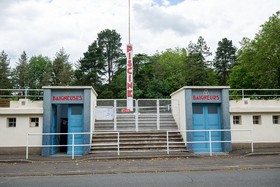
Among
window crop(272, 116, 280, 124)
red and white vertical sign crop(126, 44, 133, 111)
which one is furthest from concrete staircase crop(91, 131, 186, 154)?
red and white vertical sign crop(126, 44, 133, 111)

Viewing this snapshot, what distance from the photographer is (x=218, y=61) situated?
Answer: 240 feet

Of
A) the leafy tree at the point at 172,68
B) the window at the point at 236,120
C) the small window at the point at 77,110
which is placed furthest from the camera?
the leafy tree at the point at 172,68

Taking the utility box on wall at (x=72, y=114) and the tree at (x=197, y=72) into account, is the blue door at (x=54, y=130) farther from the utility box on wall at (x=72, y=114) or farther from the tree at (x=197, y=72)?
the tree at (x=197, y=72)

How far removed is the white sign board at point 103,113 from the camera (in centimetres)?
1919

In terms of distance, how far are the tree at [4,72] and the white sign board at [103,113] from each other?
1743 inches

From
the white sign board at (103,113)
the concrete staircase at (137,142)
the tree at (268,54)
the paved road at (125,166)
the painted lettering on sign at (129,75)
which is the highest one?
the tree at (268,54)

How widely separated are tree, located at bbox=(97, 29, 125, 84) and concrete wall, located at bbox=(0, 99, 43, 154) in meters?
46.8

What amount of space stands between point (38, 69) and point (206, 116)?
66005 mm

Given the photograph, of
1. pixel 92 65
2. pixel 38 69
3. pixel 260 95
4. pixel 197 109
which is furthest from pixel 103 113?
pixel 38 69

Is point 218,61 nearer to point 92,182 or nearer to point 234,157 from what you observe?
point 234,157

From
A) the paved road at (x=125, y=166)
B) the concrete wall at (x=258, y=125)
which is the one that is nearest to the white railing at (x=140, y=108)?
the concrete wall at (x=258, y=125)

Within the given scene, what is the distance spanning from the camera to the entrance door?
55.0 feet

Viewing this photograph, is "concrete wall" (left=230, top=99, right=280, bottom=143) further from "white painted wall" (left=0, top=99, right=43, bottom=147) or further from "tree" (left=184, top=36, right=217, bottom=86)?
"tree" (left=184, top=36, right=217, bottom=86)

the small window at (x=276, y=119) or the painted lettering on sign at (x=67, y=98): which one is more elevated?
the painted lettering on sign at (x=67, y=98)
